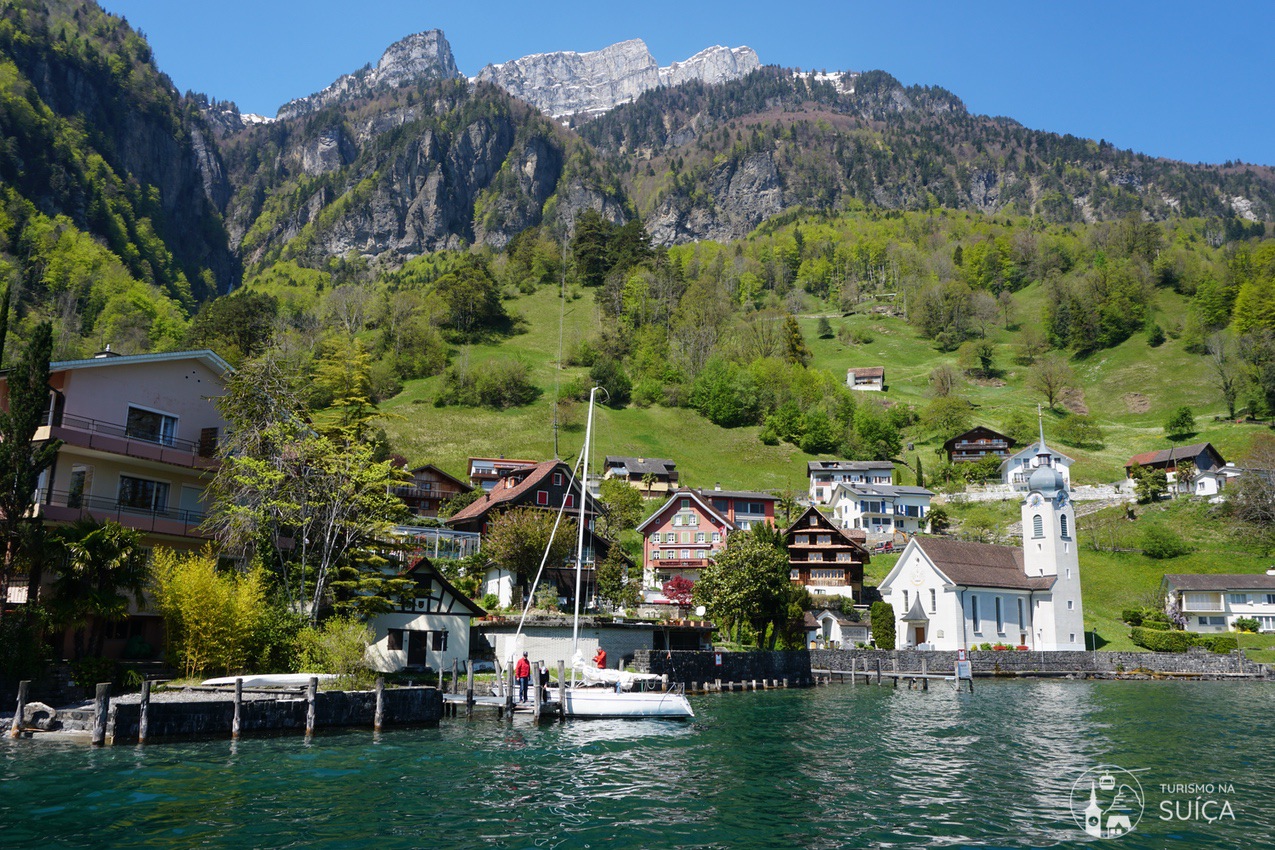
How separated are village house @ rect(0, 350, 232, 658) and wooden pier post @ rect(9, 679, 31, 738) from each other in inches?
341

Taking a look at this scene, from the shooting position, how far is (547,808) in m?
21.1

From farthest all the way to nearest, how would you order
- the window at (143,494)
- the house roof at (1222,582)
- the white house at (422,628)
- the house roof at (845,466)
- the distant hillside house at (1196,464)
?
the house roof at (845,466) → the distant hillside house at (1196,464) → the house roof at (1222,582) → the white house at (422,628) → the window at (143,494)

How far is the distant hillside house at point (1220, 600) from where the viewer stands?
256ft

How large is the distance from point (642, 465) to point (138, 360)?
76.4 metres

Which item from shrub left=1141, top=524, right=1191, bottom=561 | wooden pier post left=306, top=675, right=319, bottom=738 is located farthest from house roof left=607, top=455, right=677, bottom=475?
wooden pier post left=306, top=675, right=319, bottom=738

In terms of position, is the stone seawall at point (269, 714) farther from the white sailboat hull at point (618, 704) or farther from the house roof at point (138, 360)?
the house roof at point (138, 360)

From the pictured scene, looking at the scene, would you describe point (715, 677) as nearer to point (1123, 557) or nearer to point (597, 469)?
point (1123, 557)

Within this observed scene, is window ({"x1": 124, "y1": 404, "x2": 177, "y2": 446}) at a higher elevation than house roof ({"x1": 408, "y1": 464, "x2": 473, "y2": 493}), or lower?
lower

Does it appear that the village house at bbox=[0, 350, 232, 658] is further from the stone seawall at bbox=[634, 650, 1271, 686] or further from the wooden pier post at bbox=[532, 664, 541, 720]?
the stone seawall at bbox=[634, 650, 1271, 686]

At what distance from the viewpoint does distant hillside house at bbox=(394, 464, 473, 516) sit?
93625mm

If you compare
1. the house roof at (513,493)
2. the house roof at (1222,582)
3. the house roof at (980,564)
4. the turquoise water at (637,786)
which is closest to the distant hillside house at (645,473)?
A: the house roof at (513,493)

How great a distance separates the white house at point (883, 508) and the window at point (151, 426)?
8379 cm

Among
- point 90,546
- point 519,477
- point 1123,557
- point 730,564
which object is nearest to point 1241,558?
point 1123,557

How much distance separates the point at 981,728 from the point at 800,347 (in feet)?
430
